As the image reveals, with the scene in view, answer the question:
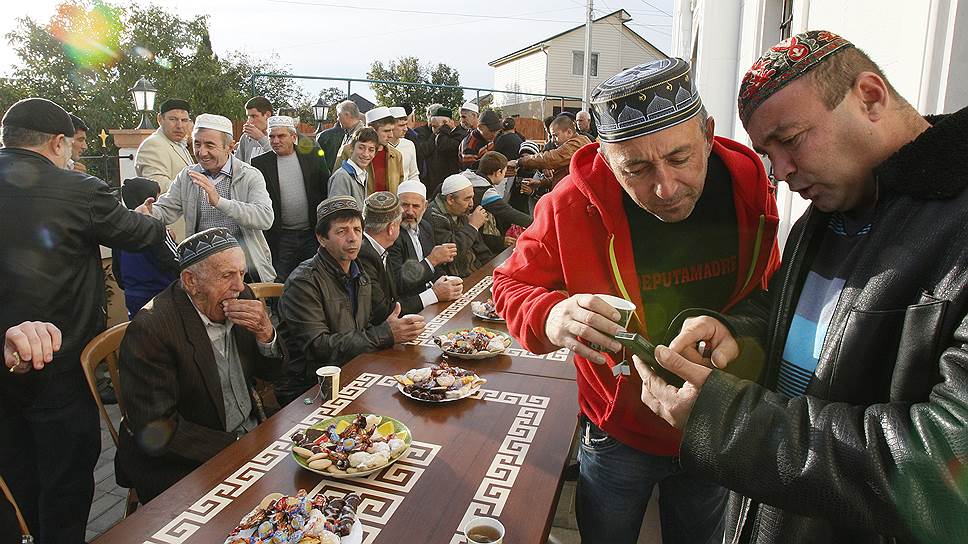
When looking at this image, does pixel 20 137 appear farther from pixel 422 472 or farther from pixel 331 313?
pixel 422 472

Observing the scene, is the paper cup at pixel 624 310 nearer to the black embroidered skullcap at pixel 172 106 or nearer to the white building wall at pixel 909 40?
the white building wall at pixel 909 40

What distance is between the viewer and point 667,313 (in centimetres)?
186

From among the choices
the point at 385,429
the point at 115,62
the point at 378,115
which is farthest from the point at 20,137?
the point at 115,62

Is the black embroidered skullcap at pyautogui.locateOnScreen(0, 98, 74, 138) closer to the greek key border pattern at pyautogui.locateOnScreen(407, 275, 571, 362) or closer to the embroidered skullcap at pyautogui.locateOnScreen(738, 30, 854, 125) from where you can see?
the greek key border pattern at pyautogui.locateOnScreen(407, 275, 571, 362)

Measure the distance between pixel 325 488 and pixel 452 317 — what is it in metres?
2.05

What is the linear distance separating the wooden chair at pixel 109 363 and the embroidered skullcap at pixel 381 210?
1.82 meters

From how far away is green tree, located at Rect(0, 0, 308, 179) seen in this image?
27.9 meters

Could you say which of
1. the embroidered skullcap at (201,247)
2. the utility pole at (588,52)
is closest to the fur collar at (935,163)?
the embroidered skullcap at (201,247)

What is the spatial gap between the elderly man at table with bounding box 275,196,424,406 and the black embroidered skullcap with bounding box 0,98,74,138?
1.39 m

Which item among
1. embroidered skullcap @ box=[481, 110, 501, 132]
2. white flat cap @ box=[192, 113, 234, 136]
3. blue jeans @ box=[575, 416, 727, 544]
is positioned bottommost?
blue jeans @ box=[575, 416, 727, 544]

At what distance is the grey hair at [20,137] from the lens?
9.69 ft

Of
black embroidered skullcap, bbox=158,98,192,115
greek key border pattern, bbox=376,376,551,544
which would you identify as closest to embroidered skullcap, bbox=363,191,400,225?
greek key border pattern, bbox=376,376,551,544

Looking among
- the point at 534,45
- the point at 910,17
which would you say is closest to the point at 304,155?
the point at 910,17

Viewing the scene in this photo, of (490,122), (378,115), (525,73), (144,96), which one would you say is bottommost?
(378,115)
